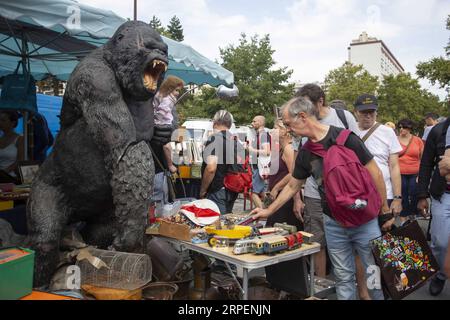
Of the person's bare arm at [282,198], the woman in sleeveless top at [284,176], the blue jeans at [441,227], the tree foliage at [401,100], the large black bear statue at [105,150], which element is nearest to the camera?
the large black bear statue at [105,150]

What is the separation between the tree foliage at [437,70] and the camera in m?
15.7

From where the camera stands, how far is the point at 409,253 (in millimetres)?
2797

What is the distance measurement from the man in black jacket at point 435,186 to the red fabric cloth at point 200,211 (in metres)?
2.03

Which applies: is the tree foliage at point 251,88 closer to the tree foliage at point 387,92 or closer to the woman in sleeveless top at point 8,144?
the tree foliage at point 387,92

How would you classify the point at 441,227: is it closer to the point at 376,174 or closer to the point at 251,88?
the point at 376,174

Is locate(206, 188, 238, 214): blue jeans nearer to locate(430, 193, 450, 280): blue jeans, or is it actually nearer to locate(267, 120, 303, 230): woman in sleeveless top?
locate(267, 120, 303, 230): woman in sleeveless top

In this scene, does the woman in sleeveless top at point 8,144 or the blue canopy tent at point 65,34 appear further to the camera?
the woman in sleeveless top at point 8,144

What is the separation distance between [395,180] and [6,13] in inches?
147

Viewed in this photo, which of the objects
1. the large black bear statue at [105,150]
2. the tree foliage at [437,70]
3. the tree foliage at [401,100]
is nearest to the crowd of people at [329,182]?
the large black bear statue at [105,150]

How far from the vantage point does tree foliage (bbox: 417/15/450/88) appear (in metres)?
15.7

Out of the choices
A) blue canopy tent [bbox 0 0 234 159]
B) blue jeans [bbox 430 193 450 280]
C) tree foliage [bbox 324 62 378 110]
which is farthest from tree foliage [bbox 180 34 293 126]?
blue jeans [bbox 430 193 450 280]

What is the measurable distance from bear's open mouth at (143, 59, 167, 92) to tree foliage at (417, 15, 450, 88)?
16643mm

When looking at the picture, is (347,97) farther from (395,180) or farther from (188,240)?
(188,240)

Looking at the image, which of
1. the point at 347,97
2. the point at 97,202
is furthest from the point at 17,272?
the point at 347,97
